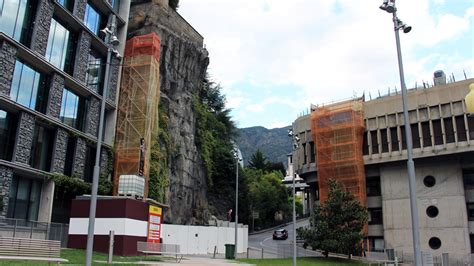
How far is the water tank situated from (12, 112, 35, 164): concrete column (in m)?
38.3

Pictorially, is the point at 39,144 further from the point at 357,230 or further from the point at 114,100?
the point at 357,230

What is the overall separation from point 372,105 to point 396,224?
12.4 m

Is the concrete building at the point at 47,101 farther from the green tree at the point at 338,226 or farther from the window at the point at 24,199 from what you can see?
the green tree at the point at 338,226

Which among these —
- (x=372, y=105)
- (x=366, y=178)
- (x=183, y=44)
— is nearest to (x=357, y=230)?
(x=366, y=178)

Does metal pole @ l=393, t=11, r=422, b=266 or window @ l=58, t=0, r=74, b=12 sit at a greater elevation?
window @ l=58, t=0, r=74, b=12

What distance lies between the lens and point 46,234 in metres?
31.9

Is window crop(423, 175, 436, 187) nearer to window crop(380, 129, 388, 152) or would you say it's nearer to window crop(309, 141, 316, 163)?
window crop(380, 129, 388, 152)

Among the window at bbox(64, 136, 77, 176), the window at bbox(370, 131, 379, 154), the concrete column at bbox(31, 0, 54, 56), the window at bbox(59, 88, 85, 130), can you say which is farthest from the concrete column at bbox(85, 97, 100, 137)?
the window at bbox(370, 131, 379, 154)

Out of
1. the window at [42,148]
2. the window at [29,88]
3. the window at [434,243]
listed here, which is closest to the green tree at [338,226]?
the window at [434,243]

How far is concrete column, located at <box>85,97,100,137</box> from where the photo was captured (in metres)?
43.5

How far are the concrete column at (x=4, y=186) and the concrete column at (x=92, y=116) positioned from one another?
433 inches

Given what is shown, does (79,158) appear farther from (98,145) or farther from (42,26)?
(98,145)

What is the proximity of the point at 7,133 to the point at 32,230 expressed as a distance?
315 inches

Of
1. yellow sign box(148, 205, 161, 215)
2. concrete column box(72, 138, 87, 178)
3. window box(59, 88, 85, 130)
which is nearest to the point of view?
yellow sign box(148, 205, 161, 215)
